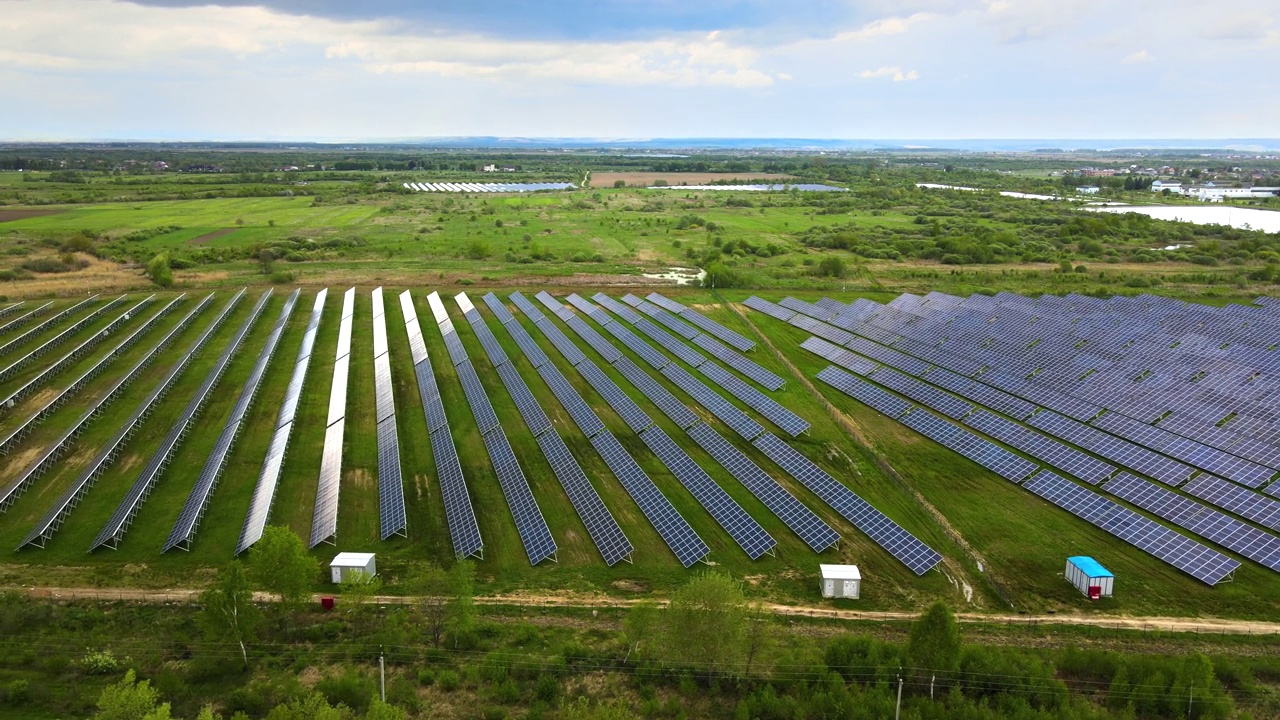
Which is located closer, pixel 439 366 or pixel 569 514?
pixel 569 514

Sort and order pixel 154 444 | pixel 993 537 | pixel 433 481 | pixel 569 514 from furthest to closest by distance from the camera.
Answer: pixel 154 444
pixel 433 481
pixel 569 514
pixel 993 537

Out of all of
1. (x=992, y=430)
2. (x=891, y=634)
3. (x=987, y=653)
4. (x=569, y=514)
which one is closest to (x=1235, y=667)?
(x=987, y=653)

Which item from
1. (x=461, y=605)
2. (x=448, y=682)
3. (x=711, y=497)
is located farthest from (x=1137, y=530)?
(x=448, y=682)

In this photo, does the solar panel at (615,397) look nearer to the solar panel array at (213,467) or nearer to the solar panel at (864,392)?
the solar panel at (864,392)

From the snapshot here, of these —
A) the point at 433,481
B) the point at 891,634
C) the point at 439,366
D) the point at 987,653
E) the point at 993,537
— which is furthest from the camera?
the point at 439,366

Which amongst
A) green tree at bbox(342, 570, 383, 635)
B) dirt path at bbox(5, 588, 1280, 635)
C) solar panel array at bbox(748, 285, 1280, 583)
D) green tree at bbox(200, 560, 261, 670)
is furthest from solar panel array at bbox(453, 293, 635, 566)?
solar panel array at bbox(748, 285, 1280, 583)

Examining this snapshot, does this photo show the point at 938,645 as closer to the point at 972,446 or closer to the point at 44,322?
the point at 972,446

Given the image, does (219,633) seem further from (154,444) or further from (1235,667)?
(1235,667)
